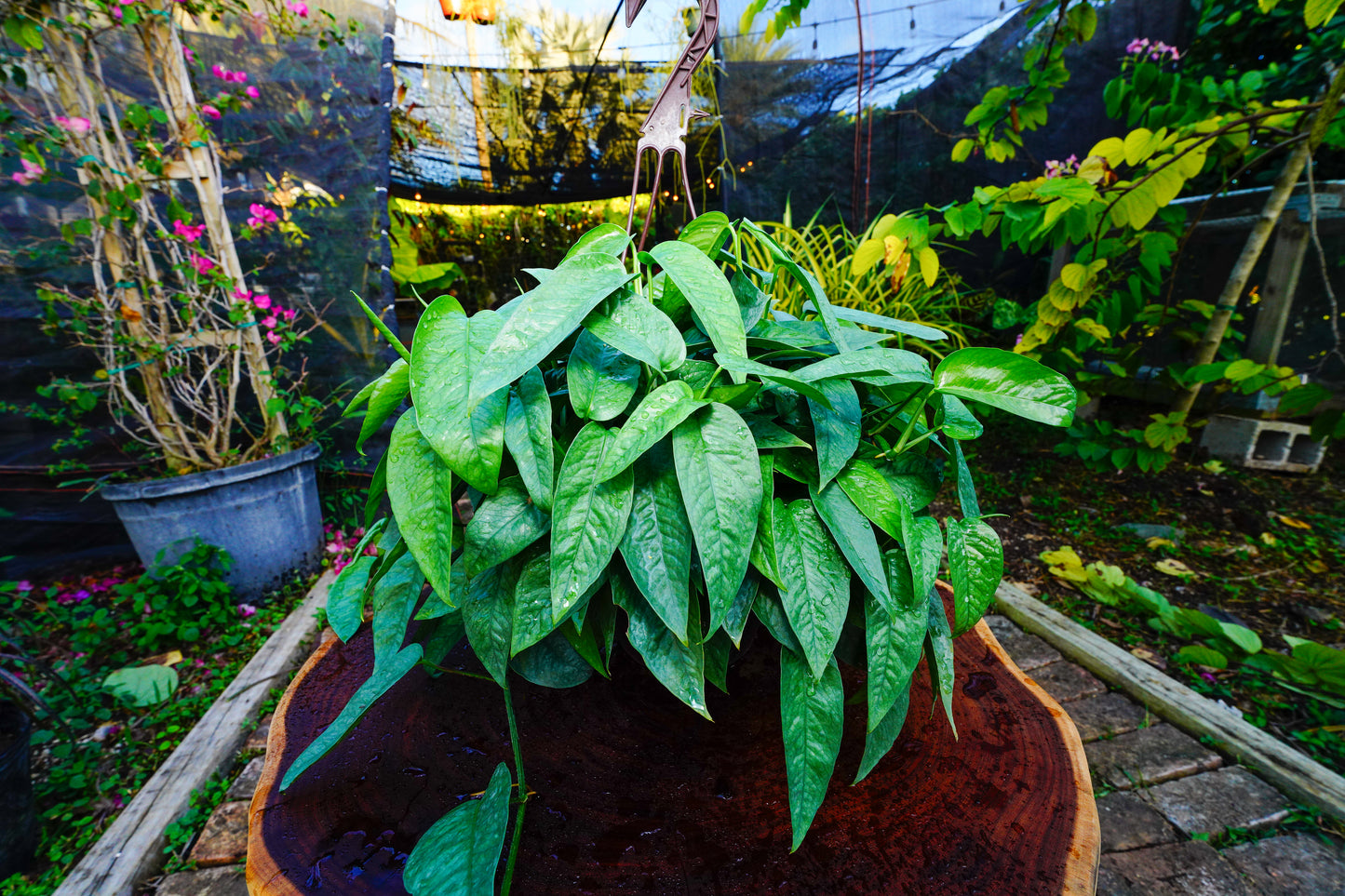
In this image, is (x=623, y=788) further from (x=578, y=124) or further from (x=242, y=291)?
(x=578, y=124)

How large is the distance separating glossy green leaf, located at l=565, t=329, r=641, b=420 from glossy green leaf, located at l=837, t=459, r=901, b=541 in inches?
7.8

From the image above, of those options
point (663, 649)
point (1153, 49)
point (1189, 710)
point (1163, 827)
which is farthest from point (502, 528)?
point (1153, 49)

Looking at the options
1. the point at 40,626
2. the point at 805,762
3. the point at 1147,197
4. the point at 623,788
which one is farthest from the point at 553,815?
the point at 40,626

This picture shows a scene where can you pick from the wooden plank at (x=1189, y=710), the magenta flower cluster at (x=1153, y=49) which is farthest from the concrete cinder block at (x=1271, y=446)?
the wooden plank at (x=1189, y=710)

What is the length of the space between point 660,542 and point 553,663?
0.19 meters

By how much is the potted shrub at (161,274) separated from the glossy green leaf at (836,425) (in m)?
1.96

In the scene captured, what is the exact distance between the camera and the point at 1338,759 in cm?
105

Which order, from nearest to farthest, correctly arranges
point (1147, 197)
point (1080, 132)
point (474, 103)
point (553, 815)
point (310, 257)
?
point (553, 815), point (1147, 197), point (310, 257), point (1080, 132), point (474, 103)

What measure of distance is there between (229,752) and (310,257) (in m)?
1.75

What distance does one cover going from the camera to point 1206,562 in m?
1.69

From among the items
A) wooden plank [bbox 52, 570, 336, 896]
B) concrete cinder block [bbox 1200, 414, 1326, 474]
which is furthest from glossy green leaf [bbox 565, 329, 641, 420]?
concrete cinder block [bbox 1200, 414, 1326, 474]

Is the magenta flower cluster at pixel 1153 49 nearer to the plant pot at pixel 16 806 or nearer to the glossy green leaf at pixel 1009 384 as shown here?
the glossy green leaf at pixel 1009 384

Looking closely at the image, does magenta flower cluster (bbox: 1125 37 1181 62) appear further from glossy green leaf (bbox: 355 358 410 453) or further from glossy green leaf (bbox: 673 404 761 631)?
glossy green leaf (bbox: 355 358 410 453)

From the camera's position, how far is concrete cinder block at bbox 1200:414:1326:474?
2.03 metres
